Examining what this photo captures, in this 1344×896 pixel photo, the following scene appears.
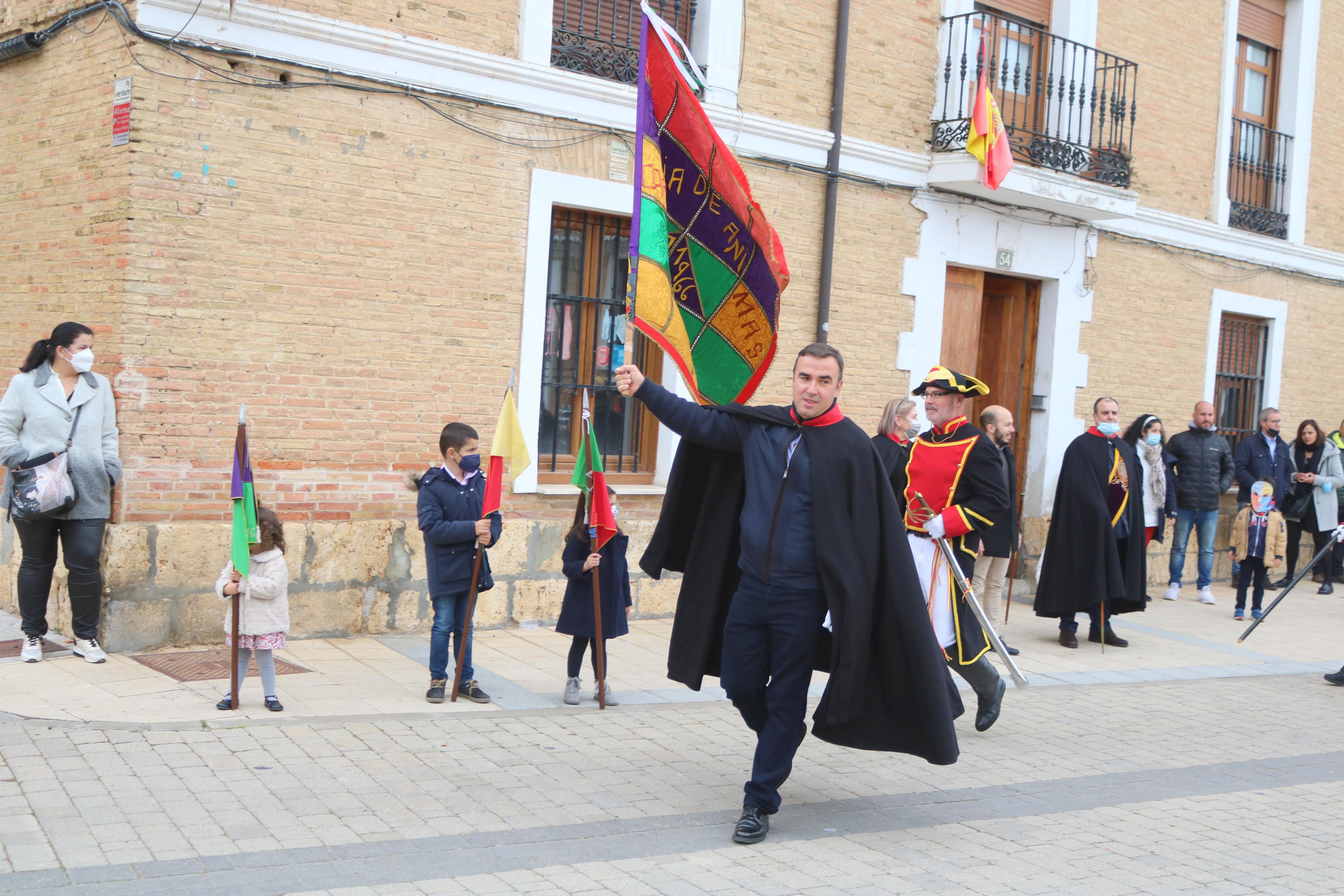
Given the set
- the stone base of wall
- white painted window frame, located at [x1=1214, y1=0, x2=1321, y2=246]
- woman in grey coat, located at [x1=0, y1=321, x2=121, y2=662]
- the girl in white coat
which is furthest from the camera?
white painted window frame, located at [x1=1214, y1=0, x2=1321, y2=246]

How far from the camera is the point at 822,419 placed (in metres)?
5.16

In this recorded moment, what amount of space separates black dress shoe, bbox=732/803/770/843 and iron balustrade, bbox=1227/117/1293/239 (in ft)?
38.5

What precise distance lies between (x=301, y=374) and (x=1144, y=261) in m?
9.20

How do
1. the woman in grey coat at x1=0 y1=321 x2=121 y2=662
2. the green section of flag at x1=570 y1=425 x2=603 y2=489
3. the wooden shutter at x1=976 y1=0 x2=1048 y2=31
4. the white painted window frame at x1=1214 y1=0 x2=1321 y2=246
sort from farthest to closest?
1. the white painted window frame at x1=1214 y1=0 x2=1321 y2=246
2. the wooden shutter at x1=976 y1=0 x2=1048 y2=31
3. the woman in grey coat at x1=0 y1=321 x2=121 y2=662
4. the green section of flag at x1=570 y1=425 x2=603 y2=489

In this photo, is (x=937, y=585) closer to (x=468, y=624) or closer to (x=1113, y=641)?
(x=468, y=624)

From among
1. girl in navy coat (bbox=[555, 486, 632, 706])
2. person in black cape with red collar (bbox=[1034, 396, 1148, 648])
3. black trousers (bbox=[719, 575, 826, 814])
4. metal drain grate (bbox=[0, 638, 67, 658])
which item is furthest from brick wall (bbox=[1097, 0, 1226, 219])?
metal drain grate (bbox=[0, 638, 67, 658])

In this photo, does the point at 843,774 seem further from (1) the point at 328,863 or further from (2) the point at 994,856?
(1) the point at 328,863

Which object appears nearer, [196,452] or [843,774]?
[843,774]

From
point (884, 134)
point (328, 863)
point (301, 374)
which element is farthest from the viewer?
point (884, 134)

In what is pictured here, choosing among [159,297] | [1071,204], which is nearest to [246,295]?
[159,297]

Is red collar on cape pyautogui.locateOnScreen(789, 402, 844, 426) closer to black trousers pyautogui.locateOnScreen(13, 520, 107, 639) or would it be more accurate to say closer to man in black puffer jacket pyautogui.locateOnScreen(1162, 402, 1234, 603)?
black trousers pyautogui.locateOnScreen(13, 520, 107, 639)

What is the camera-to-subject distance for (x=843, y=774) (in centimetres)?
615

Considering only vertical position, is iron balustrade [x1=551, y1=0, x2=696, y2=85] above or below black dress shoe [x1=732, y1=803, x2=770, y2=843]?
above

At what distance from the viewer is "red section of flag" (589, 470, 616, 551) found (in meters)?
6.79
